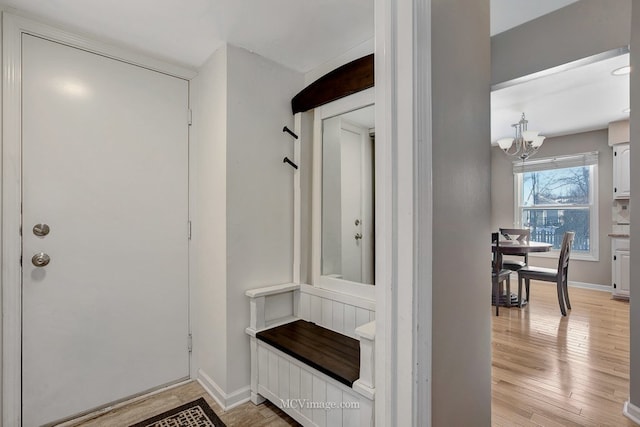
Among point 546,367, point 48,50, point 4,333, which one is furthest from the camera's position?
point 546,367

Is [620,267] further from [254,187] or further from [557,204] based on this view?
[254,187]

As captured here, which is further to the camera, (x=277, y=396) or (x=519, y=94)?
(x=519, y=94)

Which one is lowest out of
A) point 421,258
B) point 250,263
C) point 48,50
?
point 250,263

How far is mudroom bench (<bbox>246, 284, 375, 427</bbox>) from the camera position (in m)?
1.32

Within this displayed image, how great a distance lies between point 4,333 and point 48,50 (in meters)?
1.51

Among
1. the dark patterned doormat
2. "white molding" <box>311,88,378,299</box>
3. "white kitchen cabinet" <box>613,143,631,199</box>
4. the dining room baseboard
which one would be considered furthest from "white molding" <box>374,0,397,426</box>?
"white kitchen cabinet" <box>613,143,631,199</box>

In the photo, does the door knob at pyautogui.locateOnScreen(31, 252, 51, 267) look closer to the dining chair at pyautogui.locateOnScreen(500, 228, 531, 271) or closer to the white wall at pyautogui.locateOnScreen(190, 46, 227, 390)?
the white wall at pyautogui.locateOnScreen(190, 46, 227, 390)

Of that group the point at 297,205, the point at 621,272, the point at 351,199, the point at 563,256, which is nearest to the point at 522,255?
the point at 563,256

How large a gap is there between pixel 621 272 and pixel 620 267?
0.07 metres

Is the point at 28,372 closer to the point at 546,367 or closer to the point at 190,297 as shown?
the point at 190,297

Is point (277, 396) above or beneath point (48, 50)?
beneath

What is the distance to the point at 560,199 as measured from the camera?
5.01 metres

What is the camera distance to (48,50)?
5.47 ft

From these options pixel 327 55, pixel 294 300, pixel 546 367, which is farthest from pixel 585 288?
pixel 327 55
